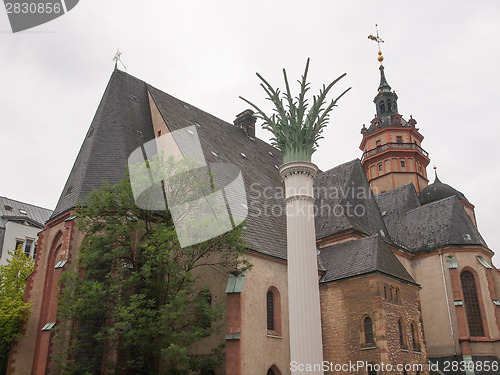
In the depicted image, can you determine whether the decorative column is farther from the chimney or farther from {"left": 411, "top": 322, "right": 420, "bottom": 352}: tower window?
the chimney

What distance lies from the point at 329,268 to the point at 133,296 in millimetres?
9675

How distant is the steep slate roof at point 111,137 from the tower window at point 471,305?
18.5 metres

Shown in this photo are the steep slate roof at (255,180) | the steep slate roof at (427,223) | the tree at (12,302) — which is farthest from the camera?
the steep slate roof at (427,223)

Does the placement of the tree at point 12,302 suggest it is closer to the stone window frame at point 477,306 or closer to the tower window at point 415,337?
the tower window at point 415,337

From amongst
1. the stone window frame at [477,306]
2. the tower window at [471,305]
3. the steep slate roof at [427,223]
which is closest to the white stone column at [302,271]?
the stone window frame at [477,306]

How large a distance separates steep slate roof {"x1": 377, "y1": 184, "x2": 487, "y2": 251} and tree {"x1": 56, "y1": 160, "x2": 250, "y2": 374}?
15.3 m

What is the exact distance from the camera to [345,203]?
25.4m

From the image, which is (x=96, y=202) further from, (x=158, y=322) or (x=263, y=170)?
(x=263, y=170)

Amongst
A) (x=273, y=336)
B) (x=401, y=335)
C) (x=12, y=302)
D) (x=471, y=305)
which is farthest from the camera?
(x=471, y=305)

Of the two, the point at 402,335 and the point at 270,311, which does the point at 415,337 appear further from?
the point at 270,311

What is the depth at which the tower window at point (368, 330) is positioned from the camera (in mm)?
18156

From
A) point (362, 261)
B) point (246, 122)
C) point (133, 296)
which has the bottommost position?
point (133, 296)

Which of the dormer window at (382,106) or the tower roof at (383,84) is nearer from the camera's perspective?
the dormer window at (382,106)

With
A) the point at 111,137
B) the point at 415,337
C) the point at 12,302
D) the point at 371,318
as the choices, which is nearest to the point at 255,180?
the point at 111,137
